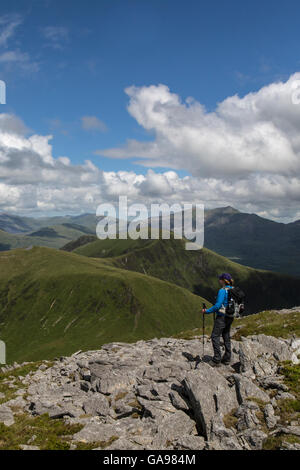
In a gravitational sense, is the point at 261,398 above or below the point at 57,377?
above

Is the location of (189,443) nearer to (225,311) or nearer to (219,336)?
(219,336)

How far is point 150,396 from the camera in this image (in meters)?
16.8

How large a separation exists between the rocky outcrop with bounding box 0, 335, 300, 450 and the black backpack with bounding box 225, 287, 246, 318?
2.43 metres

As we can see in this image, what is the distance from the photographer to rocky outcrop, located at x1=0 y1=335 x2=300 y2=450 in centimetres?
1252

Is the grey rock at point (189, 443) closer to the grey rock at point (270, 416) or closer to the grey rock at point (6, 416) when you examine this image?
the grey rock at point (270, 416)

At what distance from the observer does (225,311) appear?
60.1 ft

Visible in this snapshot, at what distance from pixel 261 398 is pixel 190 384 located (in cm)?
359

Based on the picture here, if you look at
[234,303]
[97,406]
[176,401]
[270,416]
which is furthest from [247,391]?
[97,406]

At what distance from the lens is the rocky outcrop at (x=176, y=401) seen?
41.1ft

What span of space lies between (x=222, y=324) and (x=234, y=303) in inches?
64.2

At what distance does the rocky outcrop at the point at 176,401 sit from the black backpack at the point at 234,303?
7.99 ft
